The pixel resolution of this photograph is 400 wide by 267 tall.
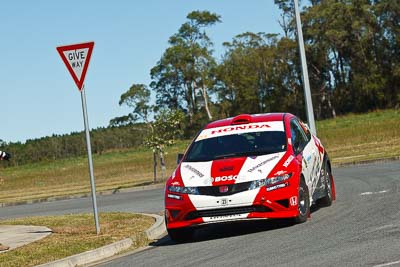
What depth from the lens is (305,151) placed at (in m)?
12.0

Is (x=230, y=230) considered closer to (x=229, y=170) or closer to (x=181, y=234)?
(x=181, y=234)

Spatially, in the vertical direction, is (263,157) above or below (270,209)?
above

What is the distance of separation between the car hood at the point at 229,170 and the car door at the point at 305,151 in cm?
50

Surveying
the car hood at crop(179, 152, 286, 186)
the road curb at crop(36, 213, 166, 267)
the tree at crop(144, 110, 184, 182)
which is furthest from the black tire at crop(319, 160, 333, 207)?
the tree at crop(144, 110, 184, 182)

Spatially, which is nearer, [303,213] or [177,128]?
[303,213]

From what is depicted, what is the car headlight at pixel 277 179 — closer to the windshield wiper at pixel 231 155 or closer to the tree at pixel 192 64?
the windshield wiper at pixel 231 155

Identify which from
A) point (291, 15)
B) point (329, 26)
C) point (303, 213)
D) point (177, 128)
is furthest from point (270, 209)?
point (291, 15)

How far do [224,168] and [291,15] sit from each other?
79.9m

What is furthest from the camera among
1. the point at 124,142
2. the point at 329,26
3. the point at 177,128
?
the point at 124,142

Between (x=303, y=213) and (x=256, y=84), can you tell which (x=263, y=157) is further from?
(x=256, y=84)

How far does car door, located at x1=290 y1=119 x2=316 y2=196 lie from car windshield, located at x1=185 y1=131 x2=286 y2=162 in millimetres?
270

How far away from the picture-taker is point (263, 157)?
11.0 m

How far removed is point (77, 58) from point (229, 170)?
3.51 meters

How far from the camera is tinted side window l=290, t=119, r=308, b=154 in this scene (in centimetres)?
1173
